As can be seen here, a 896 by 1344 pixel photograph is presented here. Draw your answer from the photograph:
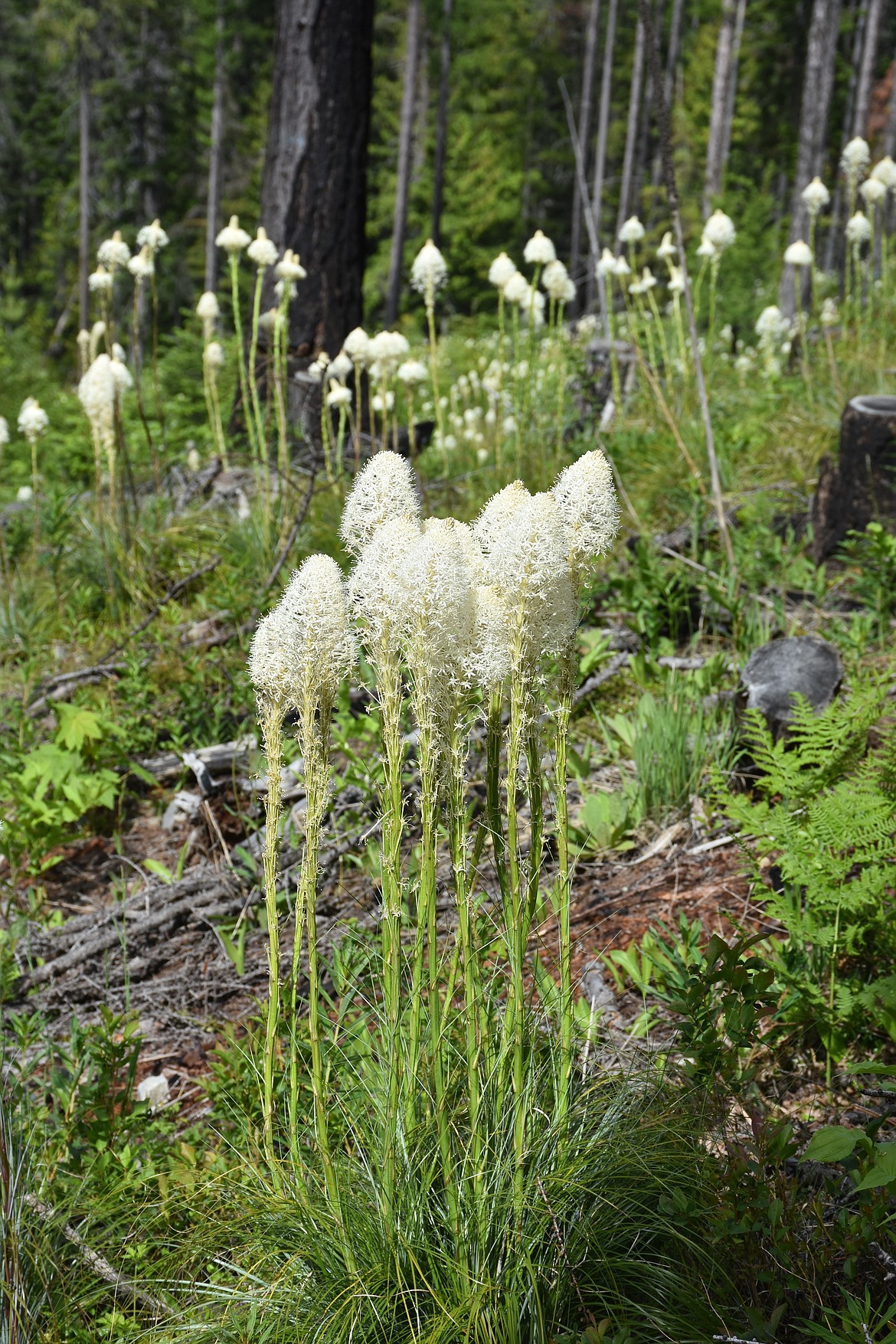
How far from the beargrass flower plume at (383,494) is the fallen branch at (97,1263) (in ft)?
4.41

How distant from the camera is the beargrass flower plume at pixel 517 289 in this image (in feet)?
15.7

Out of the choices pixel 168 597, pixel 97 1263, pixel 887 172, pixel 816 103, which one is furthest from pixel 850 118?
pixel 97 1263

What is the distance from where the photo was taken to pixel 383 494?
1.49m

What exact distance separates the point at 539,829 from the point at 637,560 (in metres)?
2.68

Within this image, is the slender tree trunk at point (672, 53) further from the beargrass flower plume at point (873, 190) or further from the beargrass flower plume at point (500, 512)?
the beargrass flower plume at point (500, 512)

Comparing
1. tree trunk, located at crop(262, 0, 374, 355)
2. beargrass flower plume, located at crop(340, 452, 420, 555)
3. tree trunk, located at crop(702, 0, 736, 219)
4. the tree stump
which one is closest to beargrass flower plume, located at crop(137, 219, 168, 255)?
tree trunk, located at crop(262, 0, 374, 355)

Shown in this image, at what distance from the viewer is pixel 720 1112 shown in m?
1.74

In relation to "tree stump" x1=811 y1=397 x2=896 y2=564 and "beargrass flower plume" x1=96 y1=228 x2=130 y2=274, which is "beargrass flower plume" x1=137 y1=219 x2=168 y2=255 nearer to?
"beargrass flower plume" x1=96 y1=228 x2=130 y2=274

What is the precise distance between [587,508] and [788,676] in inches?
76.5

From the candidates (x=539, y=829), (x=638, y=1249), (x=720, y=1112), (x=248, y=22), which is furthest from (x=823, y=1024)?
(x=248, y=22)

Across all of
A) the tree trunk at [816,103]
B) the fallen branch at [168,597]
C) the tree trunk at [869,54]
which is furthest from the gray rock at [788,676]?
the tree trunk at [869,54]

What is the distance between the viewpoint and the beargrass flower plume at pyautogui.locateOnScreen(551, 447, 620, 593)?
1.49 m

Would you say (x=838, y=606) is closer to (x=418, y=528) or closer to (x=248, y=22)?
(x=418, y=528)

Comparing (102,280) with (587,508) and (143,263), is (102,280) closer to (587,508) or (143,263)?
(143,263)
